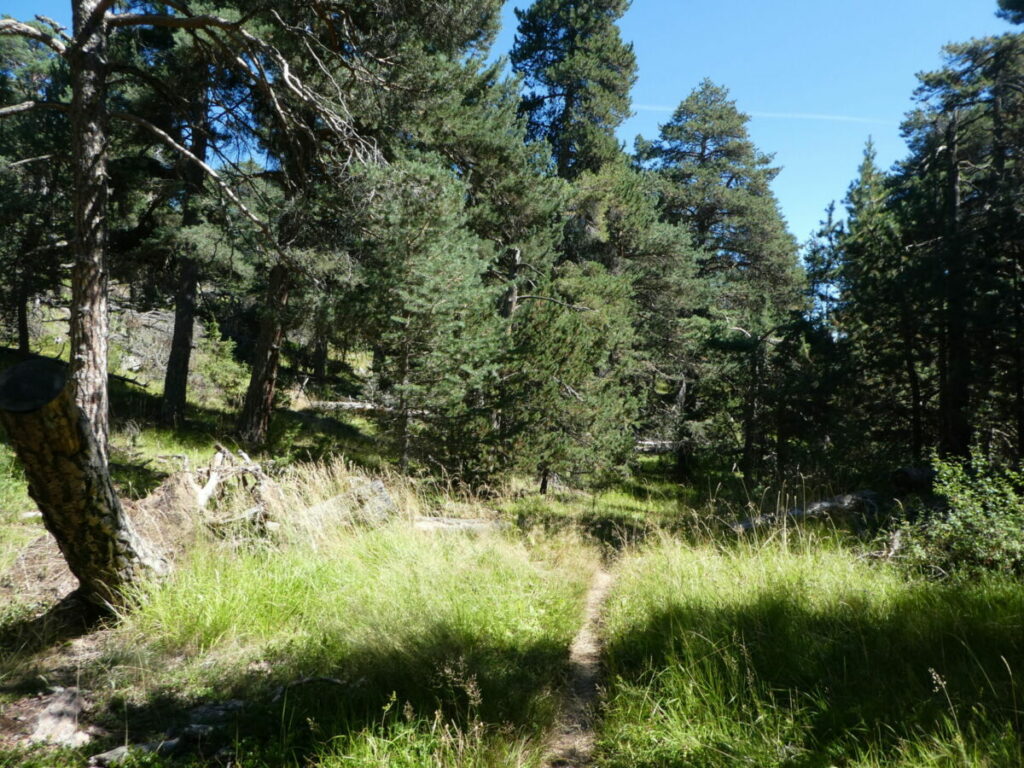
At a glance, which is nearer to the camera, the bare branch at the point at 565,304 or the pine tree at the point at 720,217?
the bare branch at the point at 565,304

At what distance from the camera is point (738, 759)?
262cm

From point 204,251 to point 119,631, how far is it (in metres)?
8.09

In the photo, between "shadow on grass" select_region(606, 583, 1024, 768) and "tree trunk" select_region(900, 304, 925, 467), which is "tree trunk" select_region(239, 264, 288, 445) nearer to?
"shadow on grass" select_region(606, 583, 1024, 768)

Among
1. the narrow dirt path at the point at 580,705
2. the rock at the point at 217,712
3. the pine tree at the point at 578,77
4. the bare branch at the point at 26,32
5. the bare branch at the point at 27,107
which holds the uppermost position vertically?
the pine tree at the point at 578,77

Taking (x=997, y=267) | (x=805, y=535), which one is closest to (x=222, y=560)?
(x=805, y=535)

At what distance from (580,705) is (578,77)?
18.5 meters

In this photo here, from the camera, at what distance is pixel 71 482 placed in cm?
350

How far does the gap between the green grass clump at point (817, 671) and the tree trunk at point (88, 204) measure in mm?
6710

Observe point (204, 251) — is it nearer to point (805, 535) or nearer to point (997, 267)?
point (805, 535)

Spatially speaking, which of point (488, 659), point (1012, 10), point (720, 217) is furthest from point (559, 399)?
point (720, 217)

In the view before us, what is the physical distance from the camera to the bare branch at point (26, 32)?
579 centimetres

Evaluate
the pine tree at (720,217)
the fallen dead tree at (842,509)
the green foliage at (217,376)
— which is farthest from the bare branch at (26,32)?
the pine tree at (720,217)

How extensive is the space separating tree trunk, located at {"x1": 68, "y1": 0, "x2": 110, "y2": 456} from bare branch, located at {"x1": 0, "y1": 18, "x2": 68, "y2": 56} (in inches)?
6.4

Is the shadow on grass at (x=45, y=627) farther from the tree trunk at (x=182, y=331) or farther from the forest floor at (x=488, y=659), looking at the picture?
the tree trunk at (x=182, y=331)
